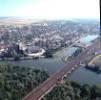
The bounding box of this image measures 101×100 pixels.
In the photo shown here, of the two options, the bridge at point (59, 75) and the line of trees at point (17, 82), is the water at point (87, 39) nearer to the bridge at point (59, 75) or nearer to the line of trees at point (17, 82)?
the bridge at point (59, 75)

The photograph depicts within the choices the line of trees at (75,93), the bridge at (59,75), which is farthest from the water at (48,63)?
the line of trees at (75,93)

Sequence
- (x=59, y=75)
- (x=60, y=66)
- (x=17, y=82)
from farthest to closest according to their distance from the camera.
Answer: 1. (x=60, y=66)
2. (x=59, y=75)
3. (x=17, y=82)

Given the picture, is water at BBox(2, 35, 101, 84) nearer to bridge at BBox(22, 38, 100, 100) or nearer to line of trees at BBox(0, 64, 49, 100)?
bridge at BBox(22, 38, 100, 100)

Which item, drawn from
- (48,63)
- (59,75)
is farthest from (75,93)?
(48,63)

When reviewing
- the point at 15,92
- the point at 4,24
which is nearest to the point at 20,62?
the point at 4,24

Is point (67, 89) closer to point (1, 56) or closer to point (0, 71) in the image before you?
point (0, 71)

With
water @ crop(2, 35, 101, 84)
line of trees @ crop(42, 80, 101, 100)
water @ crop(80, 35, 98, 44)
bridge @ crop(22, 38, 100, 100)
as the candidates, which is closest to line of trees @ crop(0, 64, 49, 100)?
bridge @ crop(22, 38, 100, 100)

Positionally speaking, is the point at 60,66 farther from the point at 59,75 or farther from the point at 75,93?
the point at 75,93

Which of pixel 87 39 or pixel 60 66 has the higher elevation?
pixel 87 39
